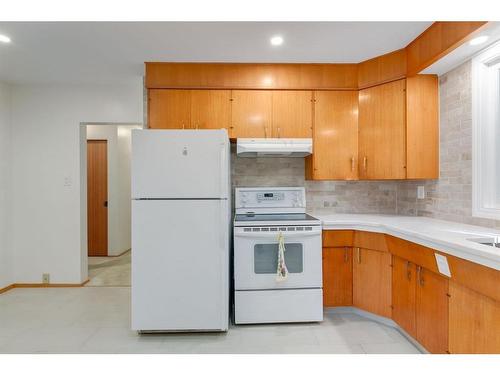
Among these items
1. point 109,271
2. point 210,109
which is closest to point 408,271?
point 210,109

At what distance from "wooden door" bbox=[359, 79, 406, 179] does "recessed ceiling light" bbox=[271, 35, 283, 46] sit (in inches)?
39.4

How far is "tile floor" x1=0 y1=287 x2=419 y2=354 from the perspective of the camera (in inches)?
81.7

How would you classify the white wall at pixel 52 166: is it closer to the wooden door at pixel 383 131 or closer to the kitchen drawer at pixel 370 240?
the wooden door at pixel 383 131

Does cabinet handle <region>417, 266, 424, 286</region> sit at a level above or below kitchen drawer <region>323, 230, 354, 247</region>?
below

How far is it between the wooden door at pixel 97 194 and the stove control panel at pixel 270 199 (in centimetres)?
321

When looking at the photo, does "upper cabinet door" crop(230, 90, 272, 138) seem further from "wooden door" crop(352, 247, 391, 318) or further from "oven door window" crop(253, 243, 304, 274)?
"wooden door" crop(352, 247, 391, 318)

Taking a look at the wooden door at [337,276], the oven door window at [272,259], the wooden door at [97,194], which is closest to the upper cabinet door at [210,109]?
the oven door window at [272,259]

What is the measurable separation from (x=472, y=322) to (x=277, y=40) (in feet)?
7.53

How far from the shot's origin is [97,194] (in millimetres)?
5090

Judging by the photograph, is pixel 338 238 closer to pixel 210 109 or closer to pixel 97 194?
pixel 210 109

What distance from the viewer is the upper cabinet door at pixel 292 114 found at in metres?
2.82

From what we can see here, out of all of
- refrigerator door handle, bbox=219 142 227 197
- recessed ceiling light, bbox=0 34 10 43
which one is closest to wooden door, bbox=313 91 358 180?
refrigerator door handle, bbox=219 142 227 197

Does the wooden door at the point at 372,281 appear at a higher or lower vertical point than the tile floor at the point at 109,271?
higher

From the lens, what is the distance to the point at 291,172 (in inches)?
124
